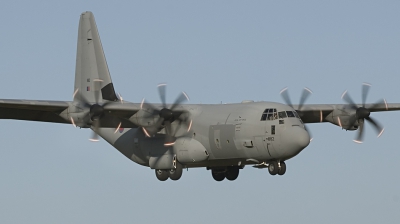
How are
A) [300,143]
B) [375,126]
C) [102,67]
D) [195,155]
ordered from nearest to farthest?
1. [300,143]
2. [195,155]
3. [375,126]
4. [102,67]

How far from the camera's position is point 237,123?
37.8 metres

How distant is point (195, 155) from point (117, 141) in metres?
5.11

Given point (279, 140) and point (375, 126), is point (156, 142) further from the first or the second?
point (375, 126)

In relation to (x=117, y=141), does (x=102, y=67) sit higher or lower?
higher

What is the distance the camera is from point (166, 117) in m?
38.8

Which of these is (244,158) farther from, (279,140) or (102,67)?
(102,67)

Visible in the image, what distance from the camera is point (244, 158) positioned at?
3812 centimetres

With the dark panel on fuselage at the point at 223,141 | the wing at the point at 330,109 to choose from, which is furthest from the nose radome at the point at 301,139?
the wing at the point at 330,109

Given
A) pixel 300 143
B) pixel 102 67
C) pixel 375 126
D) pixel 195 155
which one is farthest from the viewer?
pixel 102 67

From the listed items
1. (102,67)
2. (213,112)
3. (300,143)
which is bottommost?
(300,143)

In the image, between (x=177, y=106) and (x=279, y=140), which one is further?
(x=177, y=106)

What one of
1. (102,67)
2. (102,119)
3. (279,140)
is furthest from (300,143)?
(102,67)

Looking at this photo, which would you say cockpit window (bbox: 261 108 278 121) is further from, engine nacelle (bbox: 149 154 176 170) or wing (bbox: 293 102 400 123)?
engine nacelle (bbox: 149 154 176 170)

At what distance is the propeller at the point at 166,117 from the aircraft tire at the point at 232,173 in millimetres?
3563
